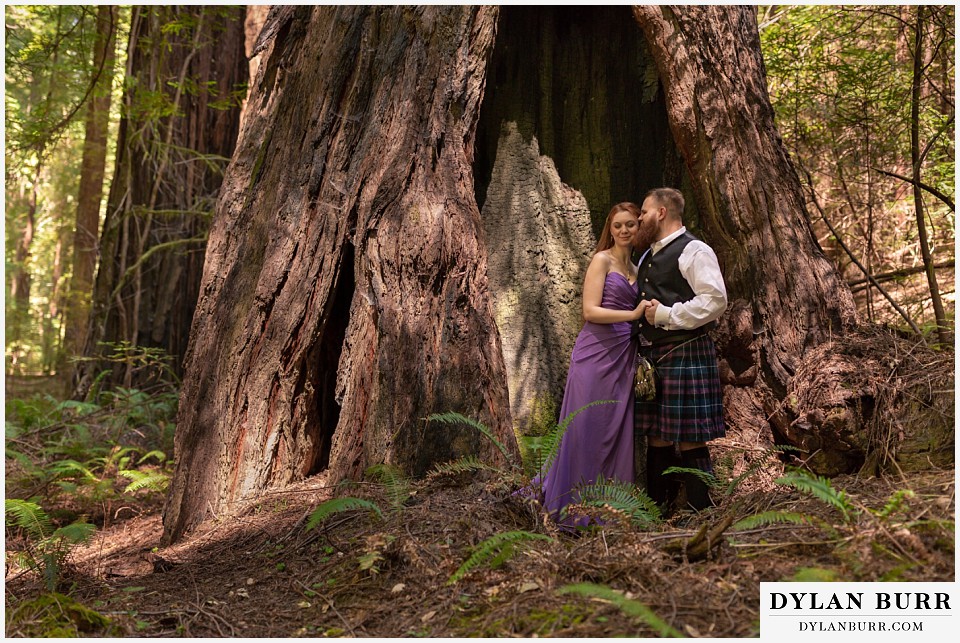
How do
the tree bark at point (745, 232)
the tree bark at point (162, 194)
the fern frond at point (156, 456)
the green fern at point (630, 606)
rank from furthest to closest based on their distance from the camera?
1. the tree bark at point (162, 194)
2. the fern frond at point (156, 456)
3. the tree bark at point (745, 232)
4. the green fern at point (630, 606)

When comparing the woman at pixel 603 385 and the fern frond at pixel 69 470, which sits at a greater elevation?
the woman at pixel 603 385

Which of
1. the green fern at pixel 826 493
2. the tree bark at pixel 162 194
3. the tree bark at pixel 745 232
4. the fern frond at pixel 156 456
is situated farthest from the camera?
the tree bark at pixel 162 194

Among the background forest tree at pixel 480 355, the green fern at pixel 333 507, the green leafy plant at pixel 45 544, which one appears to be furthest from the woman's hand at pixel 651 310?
the green leafy plant at pixel 45 544

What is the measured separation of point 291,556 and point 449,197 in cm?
243

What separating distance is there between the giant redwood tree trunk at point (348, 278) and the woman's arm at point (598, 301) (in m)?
0.66

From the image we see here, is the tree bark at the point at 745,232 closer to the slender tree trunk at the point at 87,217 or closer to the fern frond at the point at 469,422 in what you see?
the fern frond at the point at 469,422

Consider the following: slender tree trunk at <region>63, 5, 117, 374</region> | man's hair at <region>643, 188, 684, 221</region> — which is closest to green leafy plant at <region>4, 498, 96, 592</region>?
man's hair at <region>643, 188, 684, 221</region>

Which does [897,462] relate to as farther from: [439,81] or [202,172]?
[202,172]

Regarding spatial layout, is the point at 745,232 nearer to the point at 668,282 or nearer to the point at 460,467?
the point at 668,282

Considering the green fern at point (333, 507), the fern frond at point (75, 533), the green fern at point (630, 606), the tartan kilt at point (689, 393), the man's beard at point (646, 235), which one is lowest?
the fern frond at point (75, 533)

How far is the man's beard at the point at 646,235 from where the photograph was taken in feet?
16.2

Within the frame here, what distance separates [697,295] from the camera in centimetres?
459

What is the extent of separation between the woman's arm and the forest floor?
1252 mm

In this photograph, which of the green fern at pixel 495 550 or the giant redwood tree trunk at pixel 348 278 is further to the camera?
the giant redwood tree trunk at pixel 348 278
